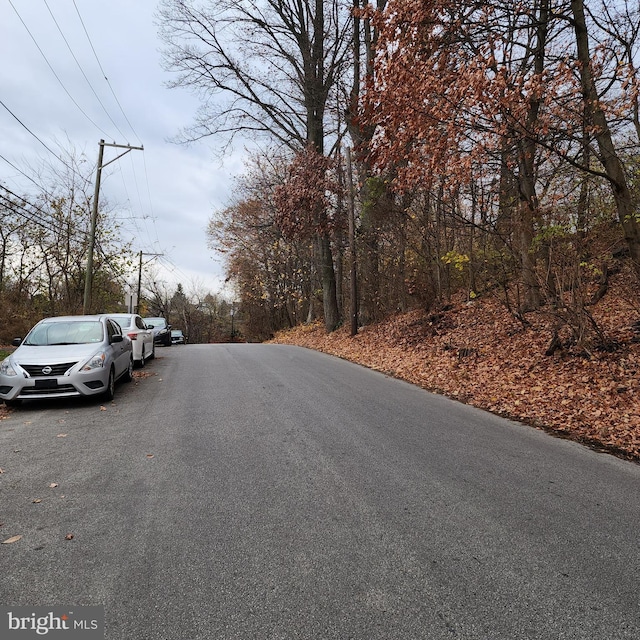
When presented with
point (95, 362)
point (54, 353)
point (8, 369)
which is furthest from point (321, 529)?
point (8, 369)

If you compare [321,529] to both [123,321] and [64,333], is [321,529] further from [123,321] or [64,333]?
[123,321]

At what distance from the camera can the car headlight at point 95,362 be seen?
722 centimetres

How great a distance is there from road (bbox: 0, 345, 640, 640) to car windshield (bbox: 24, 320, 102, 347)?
225 centimetres

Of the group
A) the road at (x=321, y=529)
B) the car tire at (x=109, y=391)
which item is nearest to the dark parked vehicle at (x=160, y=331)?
the car tire at (x=109, y=391)

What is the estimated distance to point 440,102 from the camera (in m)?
7.37

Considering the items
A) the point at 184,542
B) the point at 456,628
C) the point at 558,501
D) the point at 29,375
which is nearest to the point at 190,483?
the point at 184,542

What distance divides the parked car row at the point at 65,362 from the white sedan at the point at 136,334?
265cm

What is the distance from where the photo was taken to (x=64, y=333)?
8.25 m

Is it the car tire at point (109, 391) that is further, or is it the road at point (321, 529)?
the car tire at point (109, 391)

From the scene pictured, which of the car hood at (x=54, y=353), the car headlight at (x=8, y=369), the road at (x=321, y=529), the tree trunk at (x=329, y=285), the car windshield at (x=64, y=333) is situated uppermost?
the tree trunk at (x=329, y=285)

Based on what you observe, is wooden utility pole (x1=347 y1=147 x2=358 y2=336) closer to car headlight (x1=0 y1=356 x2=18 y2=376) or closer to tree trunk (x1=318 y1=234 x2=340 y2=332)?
tree trunk (x1=318 y1=234 x2=340 y2=332)

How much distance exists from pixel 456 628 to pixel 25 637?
2.19 metres

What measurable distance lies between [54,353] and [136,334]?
463cm

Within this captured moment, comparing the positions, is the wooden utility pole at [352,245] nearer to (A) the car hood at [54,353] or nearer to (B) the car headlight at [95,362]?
(A) the car hood at [54,353]
